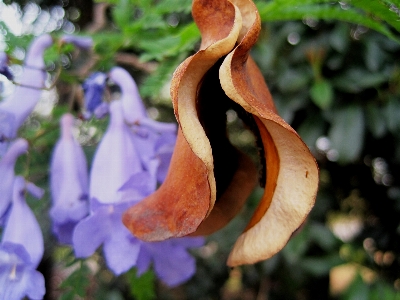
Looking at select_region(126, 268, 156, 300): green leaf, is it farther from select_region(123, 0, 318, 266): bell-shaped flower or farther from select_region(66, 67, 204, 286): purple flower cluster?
select_region(123, 0, 318, 266): bell-shaped flower

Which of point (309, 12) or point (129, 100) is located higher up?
point (309, 12)

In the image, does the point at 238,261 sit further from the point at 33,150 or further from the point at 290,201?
the point at 33,150

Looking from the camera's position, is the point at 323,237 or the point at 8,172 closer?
the point at 8,172

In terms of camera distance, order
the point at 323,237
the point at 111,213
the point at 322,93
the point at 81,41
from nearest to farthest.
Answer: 1. the point at 111,213
2. the point at 81,41
3. the point at 322,93
4. the point at 323,237

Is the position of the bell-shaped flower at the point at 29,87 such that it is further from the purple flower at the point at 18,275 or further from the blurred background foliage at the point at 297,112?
the purple flower at the point at 18,275

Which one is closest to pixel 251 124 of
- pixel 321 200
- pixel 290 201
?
pixel 290 201

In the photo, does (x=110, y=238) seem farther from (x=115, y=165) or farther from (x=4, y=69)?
(x=4, y=69)

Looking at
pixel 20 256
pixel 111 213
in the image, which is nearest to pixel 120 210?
pixel 111 213

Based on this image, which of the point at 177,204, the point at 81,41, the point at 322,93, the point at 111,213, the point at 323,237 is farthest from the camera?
the point at 323,237

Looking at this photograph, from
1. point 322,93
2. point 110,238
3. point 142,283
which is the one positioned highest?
point 110,238

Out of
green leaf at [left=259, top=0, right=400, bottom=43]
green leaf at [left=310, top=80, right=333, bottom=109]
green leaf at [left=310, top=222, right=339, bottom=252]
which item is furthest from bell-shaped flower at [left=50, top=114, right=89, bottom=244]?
green leaf at [left=310, top=222, right=339, bottom=252]
